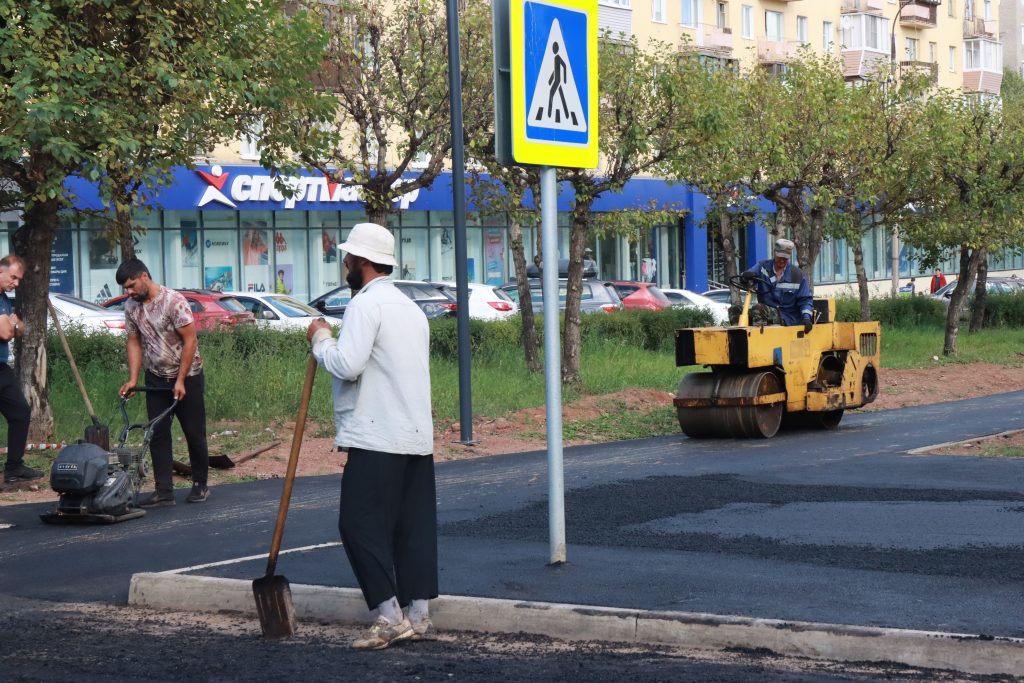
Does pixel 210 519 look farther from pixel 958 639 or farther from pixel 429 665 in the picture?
pixel 958 639

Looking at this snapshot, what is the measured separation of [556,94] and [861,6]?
6188 centimetres

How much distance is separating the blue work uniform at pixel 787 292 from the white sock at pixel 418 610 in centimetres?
998

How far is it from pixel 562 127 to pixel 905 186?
25.0m

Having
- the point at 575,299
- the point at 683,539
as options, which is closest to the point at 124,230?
the point at 575,299

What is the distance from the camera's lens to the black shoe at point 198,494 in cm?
1120

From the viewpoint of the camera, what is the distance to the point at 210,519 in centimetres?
1030

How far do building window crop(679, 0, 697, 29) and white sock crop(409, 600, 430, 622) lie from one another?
51.9 metres

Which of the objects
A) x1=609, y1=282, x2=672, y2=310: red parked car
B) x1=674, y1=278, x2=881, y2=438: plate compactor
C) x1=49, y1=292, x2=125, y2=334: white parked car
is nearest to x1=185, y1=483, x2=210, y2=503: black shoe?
x1=674, y1=278, x2=881, y2=438: plate compactor

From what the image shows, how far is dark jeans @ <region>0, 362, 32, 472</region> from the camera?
1153 cm

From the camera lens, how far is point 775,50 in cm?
6006

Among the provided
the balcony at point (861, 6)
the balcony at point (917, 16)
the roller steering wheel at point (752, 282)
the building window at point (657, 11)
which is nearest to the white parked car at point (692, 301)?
the building window at point (657, 11)

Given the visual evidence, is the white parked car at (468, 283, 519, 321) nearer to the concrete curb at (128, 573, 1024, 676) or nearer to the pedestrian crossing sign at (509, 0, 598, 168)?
the pedestrian crossing sign at (509, 0, 598, 168)

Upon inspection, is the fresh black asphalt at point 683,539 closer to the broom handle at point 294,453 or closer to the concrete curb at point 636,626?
the concrete curb at point 636,626

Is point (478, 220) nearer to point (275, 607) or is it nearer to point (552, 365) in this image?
point (552, 365)
